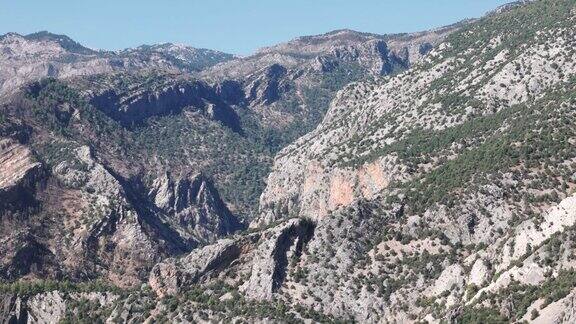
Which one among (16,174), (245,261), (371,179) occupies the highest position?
(16,174)

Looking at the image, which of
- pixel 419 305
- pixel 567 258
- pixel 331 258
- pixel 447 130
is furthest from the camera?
pixel 447 130

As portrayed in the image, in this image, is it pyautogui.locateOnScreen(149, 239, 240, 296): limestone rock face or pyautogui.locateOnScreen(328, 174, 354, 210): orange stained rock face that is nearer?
pyautogui.locateOnScreen(149, 239, 240, 296): limestone rock face

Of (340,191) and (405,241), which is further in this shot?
(340,191)

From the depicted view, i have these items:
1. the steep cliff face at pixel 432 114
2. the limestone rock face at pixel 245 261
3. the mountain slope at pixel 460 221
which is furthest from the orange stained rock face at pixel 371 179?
the limestone rock face at pixel 245 261

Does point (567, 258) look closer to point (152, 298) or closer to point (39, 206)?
point (152, 298)

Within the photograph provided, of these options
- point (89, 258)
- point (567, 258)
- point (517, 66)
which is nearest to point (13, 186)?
point (89, 258)

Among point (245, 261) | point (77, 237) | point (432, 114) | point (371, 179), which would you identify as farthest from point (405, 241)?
point (77, 237)

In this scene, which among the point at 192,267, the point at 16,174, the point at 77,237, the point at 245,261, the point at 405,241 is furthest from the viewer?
the point at 16,174

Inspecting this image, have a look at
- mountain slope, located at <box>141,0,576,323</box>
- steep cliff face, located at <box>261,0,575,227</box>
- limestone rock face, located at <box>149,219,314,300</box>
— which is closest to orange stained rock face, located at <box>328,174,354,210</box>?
steep cliff face, located at <box>261,0,575,227</box>

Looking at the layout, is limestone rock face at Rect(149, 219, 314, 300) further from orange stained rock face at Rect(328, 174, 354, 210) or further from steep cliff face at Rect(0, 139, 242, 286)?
steep cliff face at Rect(0, 139, 242, 286)

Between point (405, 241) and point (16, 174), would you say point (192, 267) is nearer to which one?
point (405, 241)

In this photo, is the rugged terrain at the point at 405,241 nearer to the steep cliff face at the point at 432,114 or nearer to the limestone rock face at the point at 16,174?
the steep cliff face at the point at 432,114
